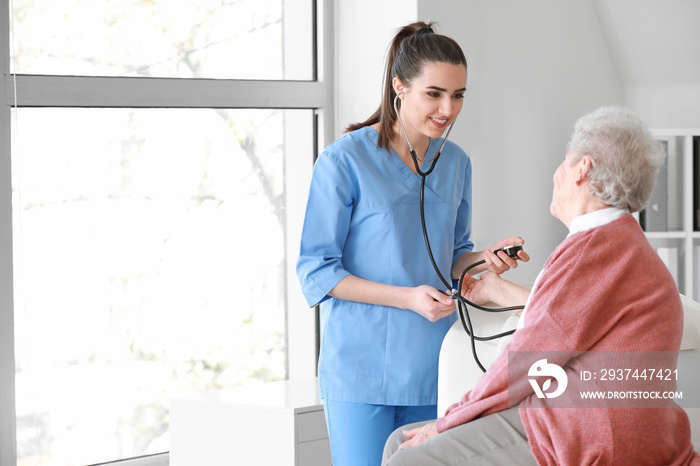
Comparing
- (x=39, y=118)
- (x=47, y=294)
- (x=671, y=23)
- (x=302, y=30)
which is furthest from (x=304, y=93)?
(x=671, y=23)

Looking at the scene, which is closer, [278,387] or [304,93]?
[278,387]

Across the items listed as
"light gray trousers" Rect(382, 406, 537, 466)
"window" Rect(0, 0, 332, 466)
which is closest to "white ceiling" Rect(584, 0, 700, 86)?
"window" Rect(0, 0, 332, 466)

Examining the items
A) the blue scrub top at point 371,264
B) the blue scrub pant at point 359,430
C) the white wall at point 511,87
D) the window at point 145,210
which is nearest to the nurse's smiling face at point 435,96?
the blue scrub top at point 371,264

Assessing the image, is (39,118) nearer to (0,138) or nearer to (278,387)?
(0,138)

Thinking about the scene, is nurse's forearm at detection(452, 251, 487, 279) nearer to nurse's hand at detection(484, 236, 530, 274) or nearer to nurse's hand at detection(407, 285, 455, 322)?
nurse's hand at detection(484, 236, 530, 274)

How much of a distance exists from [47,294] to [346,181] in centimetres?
123

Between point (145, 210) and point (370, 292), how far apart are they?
1258 mm

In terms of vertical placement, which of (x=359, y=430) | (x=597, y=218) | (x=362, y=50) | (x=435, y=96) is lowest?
(x=359, y=430)

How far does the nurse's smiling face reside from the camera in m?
1.74

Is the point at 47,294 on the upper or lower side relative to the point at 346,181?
lower

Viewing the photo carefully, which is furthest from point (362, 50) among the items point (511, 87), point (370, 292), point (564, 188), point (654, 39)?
point (564, 188)

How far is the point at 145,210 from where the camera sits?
2.76 metres

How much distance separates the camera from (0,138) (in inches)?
95.7

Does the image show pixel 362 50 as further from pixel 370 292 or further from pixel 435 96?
pixel 370 292
